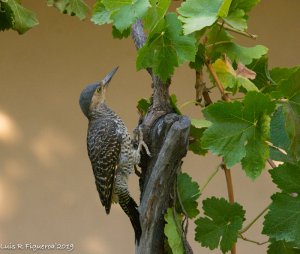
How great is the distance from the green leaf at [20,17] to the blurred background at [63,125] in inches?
68.2

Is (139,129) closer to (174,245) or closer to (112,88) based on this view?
(174,245)

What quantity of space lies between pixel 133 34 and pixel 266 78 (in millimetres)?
438

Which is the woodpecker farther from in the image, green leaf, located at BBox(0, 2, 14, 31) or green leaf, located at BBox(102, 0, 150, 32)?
green leaf, located at BBox(102, 0, 150, 32)

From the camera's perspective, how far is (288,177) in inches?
79.7

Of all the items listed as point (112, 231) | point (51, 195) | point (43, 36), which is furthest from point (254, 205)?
point (43, 36)

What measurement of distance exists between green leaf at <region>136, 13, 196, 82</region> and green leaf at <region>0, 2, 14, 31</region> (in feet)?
1.46

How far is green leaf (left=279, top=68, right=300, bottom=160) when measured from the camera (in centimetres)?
195

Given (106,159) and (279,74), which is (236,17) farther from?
(106,159)

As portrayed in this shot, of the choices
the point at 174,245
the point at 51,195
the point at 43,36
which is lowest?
the point at 174,245

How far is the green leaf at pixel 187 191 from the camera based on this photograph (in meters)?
2.29

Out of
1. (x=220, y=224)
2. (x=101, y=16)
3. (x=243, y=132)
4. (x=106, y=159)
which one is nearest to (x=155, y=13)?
(x=101, y=16)

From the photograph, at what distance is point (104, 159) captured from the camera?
9.65ft

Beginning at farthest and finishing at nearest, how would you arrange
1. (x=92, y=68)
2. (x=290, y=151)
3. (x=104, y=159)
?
(x=92, y=68)
(x=104, y=159)
(x=290, y=151)

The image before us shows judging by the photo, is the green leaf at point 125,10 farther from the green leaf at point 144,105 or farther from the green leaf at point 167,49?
the green leaf at point 144,105
